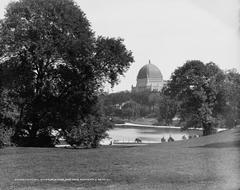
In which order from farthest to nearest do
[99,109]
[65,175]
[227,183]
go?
[99,109] < [65,175] < [227,183]

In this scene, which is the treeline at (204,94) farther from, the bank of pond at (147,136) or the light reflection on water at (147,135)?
the light reflection on water at (147,135)

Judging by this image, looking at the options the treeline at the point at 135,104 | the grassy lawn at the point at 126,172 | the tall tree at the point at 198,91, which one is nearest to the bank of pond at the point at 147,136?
the tall tree at the point at 198,91

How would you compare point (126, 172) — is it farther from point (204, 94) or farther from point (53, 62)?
point (204, 94)

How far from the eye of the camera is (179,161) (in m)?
16.9

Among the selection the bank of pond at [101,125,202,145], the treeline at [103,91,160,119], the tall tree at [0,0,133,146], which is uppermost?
the treeline at [103,91,160,119]

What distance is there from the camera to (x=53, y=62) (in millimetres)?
31234

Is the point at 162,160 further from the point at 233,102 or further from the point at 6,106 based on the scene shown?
the point at 233,102

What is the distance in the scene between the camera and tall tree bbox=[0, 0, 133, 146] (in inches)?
1174

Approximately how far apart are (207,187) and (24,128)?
22.5 meters

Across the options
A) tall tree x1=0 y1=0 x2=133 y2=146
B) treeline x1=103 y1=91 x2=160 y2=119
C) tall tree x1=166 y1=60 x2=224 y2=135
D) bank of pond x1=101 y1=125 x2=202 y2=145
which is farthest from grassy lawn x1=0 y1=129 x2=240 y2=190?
treeline x1=103 y1=91 x2=160 y2=119

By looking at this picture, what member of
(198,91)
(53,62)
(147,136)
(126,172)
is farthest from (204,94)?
(126,172)

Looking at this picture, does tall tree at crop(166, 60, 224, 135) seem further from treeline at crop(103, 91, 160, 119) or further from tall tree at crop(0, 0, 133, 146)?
treeline at crop(103, 91, 160, 119)

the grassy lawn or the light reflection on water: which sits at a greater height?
the light reflection on water

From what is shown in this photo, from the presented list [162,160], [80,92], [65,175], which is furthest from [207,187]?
[80,92]
